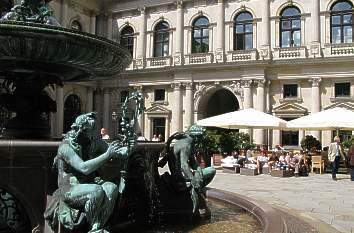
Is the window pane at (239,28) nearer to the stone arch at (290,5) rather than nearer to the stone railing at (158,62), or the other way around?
the stone arch at (290,5)

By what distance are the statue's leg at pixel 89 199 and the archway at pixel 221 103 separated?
29131 millimetres

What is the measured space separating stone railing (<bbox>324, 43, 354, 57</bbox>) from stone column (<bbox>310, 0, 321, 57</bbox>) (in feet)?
1.99

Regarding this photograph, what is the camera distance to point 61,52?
5477 millimetres

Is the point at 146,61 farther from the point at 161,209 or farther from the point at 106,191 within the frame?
the point at 106,191

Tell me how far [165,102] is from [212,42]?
5.59m

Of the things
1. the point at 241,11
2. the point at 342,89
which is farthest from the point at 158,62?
the point at 342,89

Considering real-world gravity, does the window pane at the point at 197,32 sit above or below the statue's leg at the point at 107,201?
above

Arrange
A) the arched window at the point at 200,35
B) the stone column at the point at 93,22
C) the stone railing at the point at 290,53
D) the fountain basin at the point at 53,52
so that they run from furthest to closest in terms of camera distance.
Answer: the stone column at the point at 93,22
the arched window at the point at 200,35
the stone railing at the point at 290,53
the fountain basin at the point at 53,52

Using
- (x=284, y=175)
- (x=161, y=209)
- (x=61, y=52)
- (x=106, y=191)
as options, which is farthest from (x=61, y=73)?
(x=284, y=175)

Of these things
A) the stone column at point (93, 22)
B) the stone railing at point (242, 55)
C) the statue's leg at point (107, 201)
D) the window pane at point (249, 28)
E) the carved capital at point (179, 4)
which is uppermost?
the carved capital at point (179, 4)

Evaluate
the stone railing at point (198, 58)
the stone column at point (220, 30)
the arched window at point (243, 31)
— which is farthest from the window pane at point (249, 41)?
the stone railing at point (198, 58)

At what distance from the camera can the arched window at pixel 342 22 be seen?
27.9 metres

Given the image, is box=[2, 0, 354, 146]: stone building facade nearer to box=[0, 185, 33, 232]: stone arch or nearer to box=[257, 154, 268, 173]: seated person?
box=[257, 154, 268, 173]: seated person

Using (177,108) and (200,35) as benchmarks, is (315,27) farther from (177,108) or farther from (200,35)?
(177,108)
